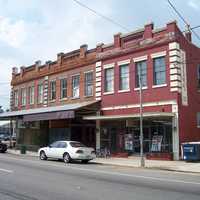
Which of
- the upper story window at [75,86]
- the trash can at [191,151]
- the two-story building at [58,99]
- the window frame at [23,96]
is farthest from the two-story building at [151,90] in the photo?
the window frame at [23,96]

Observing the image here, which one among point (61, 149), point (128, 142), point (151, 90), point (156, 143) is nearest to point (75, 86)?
point (128, 142)

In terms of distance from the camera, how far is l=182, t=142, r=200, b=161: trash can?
23.4m

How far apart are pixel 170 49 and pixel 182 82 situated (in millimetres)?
2522

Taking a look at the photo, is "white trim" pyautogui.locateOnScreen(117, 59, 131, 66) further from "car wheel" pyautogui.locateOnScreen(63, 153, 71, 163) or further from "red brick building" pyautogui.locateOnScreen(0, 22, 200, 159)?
"car wheel" pyautogui.locateOnScreen(63, 153, 71, 163)

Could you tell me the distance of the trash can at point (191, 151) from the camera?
23438 mm

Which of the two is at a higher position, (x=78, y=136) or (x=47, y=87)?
(x=47, y=87)

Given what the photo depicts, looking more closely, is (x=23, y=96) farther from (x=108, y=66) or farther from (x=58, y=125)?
(x=108, y=66)

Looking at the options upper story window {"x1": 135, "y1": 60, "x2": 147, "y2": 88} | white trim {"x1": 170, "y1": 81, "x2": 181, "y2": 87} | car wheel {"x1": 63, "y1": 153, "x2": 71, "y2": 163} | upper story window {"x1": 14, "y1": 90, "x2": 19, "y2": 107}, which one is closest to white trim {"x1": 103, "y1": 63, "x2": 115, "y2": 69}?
upper story window {"x1": 135, "y1": 60, "x2": 147, "y2": 88}

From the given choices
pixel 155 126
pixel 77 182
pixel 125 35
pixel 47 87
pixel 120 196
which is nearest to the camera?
pixel 120 196

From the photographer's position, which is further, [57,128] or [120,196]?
[57,128]

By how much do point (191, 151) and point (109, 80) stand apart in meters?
10.4

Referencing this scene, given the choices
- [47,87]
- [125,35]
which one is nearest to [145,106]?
[125,35]

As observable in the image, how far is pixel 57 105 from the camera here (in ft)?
119

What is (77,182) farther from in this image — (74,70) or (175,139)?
(74,70)
